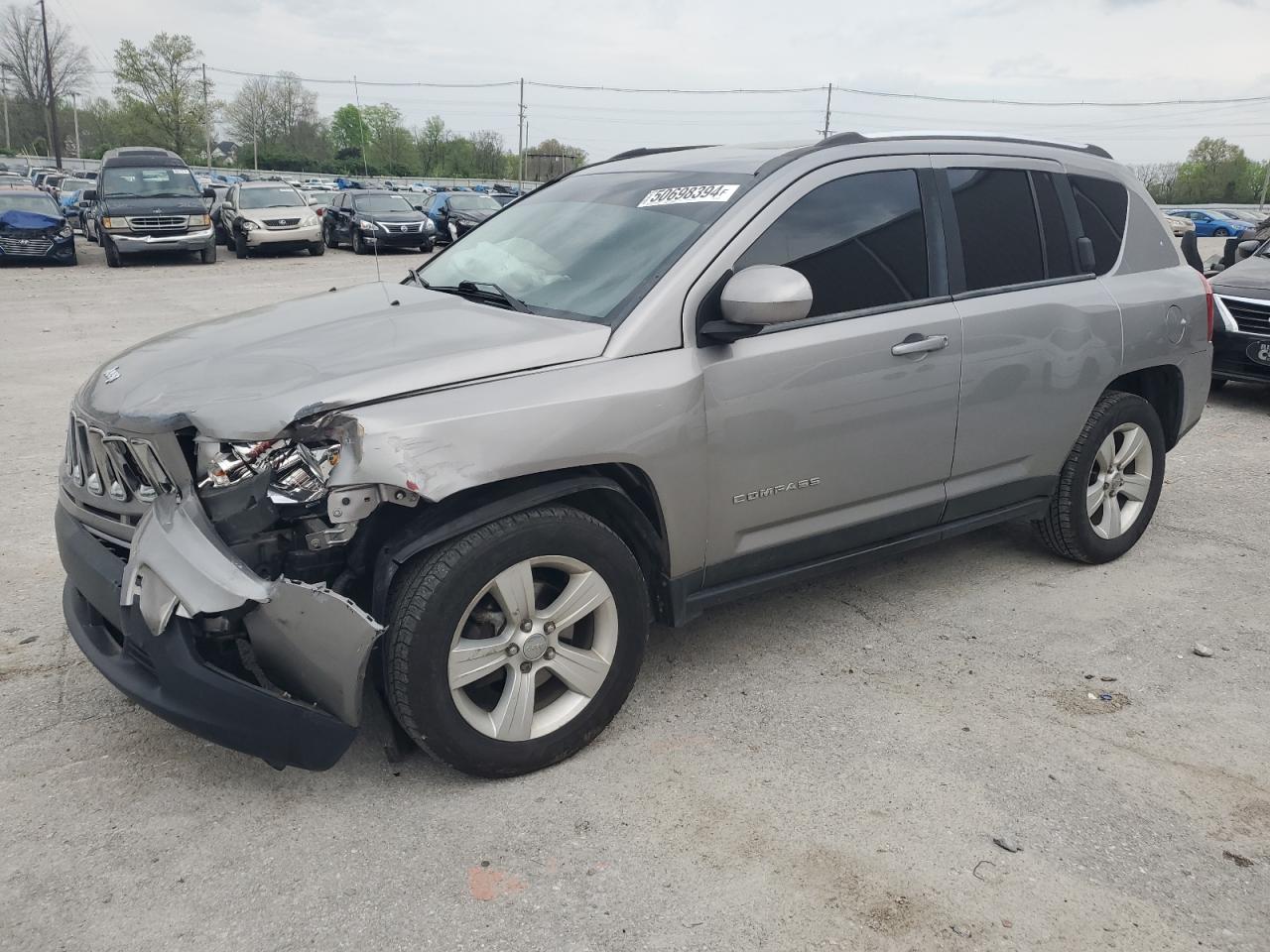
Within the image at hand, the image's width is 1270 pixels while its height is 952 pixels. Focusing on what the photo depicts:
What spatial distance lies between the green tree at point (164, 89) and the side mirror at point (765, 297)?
79.6 meters

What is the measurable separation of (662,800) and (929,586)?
212 cm

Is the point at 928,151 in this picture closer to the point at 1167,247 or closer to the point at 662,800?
the point at 1167,247

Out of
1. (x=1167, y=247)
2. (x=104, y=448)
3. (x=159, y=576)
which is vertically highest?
(x=1167, y=247)

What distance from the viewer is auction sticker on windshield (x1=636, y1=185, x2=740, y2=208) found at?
3486mm

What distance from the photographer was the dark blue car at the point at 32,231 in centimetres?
1895

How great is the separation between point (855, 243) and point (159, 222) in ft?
62.2

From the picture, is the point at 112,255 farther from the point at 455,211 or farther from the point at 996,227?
the point at 996,227

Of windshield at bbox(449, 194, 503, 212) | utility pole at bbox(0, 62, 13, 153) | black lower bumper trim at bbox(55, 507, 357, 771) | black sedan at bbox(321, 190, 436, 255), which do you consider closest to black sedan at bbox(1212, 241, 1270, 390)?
black lower bumper trim at bbox(55, 507, 357, 771)

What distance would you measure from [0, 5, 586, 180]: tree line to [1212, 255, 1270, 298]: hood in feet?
161

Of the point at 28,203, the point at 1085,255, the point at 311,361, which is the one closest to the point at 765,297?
the point at 311,361

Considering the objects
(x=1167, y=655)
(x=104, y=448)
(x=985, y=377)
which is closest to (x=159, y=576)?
(x=104, y=448)

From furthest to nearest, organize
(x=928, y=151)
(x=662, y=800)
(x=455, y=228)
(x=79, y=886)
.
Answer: (x=455, y=228)
(x=928, y=151)
(x=662, y=800)
(x=79, y=886)

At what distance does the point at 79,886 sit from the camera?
253 centimetres

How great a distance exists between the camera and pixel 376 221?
22781mm
